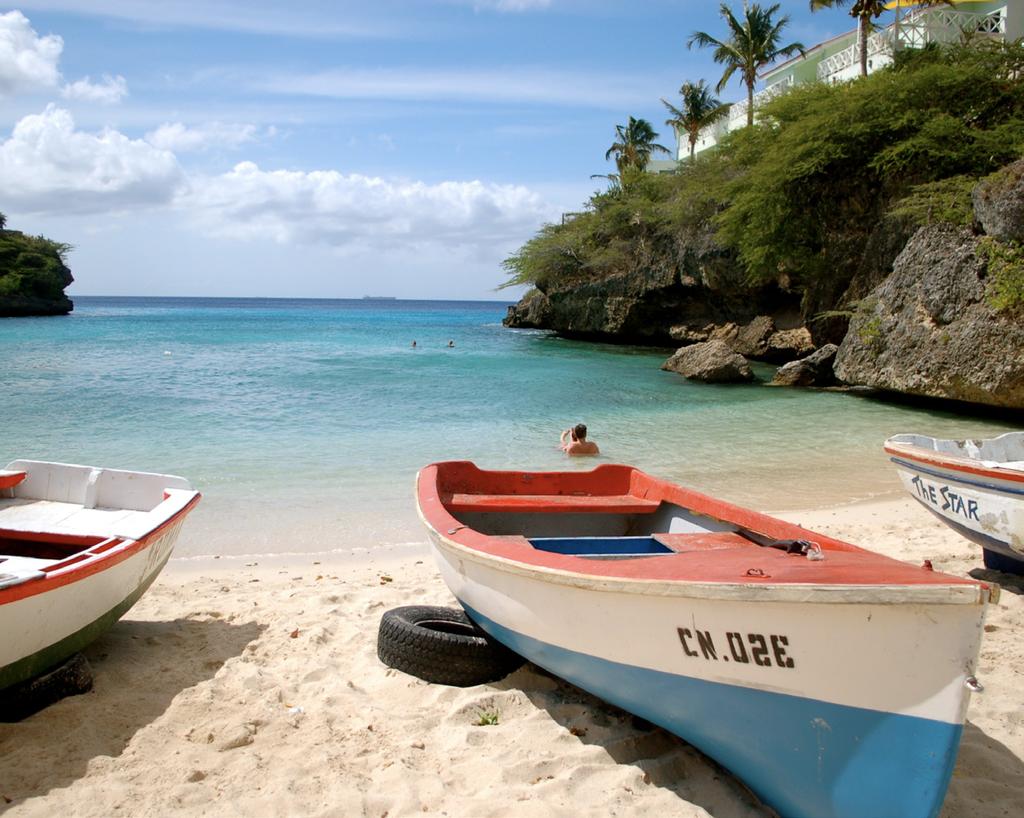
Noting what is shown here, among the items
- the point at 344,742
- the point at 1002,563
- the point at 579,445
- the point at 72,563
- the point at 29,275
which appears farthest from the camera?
the point at 29,275

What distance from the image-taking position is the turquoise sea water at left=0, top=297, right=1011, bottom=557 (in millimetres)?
9133

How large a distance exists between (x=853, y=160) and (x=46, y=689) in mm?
23252

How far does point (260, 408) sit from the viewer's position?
662 inches

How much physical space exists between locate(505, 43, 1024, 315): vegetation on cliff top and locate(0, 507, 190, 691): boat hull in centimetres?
1782

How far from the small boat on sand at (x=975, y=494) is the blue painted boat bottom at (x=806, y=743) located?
3075 mm

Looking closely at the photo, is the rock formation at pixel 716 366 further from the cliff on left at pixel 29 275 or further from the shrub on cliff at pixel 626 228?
the cliff on left at pixel 29 275

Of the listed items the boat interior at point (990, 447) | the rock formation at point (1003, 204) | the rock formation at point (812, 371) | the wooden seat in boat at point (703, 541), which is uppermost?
the rock formation at point (1003, 204)

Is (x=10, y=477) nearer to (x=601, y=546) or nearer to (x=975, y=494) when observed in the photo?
(x=601, y=546)

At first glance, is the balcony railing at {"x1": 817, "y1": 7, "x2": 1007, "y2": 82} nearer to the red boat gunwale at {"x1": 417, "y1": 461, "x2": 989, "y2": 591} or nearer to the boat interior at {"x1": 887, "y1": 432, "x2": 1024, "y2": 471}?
the boat interior at {"x1": 887, "y1": 432, "x2": 1024, "y2": 471}

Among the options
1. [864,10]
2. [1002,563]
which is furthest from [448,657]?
[864,10]

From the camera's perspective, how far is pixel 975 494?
534 centimetres

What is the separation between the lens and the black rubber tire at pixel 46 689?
12.8ft

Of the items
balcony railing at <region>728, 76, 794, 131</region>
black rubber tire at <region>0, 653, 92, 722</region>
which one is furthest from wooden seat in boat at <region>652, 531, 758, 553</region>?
balcony railing at <region>728, 76, 794, 131</region>

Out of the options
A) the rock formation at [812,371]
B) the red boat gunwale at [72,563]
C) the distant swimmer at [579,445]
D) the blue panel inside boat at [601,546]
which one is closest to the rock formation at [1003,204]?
the rock formation at [812,371]
